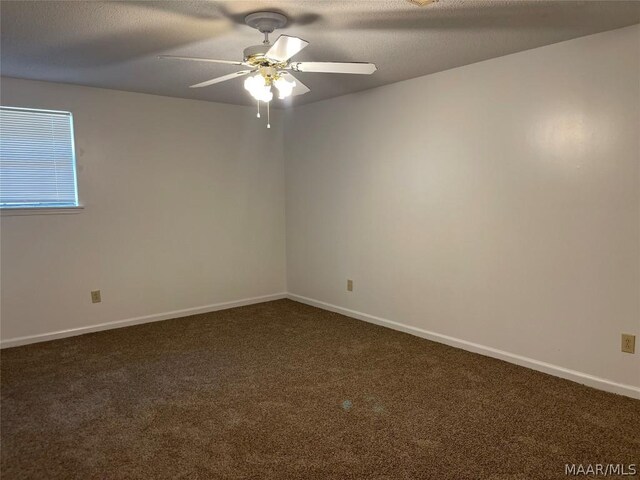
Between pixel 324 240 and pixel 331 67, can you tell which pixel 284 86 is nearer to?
pixel 331 67

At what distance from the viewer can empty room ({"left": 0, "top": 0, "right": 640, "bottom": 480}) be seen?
2312mm

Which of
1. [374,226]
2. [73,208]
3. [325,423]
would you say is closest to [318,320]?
[374,226]

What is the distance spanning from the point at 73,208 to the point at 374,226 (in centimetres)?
273

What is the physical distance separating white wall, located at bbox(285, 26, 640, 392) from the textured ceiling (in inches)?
11.8

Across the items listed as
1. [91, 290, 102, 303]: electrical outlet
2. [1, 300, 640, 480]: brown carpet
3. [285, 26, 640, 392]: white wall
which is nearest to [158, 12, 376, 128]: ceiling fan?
[285, 26, 640, 392]: white wall

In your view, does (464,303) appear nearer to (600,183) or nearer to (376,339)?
(376,339)

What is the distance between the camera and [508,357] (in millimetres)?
3332

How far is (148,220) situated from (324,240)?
1.80 metres

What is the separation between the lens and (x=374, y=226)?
4277 mm

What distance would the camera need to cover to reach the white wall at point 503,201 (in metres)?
2.75

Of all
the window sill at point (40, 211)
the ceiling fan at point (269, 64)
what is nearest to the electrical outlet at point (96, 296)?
the window sill at point (40, 211)

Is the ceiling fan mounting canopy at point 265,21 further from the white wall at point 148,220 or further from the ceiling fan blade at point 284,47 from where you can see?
the white wall at point 148,220

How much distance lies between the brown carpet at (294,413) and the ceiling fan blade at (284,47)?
195cm

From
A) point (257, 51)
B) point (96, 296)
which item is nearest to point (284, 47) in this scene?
point (257, 51)
